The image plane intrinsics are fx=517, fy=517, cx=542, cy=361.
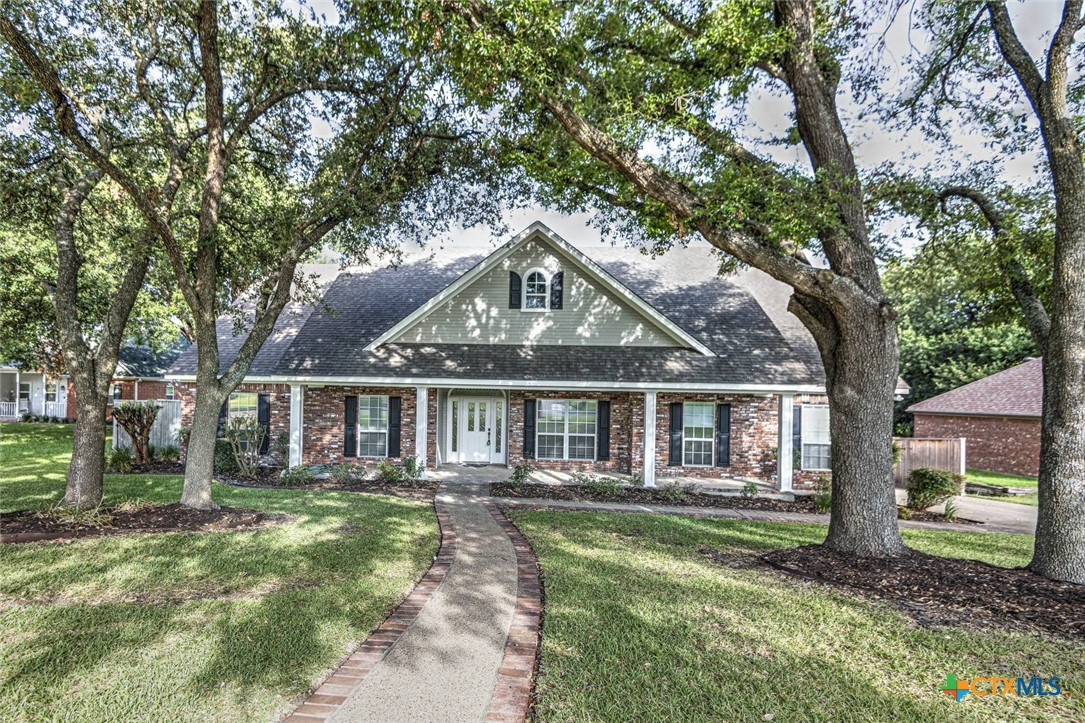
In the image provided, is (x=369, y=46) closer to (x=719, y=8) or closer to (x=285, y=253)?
(x=285, y=253)

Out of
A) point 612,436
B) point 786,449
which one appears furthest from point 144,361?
point 786,449

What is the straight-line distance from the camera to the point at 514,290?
14.6m

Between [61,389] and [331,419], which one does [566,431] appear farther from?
[61,389]

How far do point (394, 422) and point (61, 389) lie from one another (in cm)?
2746

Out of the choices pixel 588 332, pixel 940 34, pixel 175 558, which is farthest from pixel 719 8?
pixel 175 558

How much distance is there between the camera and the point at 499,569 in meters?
6.32

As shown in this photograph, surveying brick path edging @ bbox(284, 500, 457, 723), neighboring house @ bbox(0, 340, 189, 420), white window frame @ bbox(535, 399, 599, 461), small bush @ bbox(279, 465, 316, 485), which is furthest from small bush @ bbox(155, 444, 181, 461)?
neighboring house @ bbox(0, 340, 189, 420)

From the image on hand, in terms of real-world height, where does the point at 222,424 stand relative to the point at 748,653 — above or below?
above

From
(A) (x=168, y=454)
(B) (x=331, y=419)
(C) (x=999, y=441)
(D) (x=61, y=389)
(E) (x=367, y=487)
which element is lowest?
(E) (x=367, y=487)

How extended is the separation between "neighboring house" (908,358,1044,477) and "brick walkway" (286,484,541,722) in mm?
22025

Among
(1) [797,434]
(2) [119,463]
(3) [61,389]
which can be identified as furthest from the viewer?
(3) [61,389]

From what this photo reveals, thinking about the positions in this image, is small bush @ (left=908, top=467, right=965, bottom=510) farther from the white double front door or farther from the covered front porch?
the covered front porch

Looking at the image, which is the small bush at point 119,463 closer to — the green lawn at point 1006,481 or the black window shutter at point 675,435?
the black window shutter at point 675,435

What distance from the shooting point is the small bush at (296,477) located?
41.2 feet
